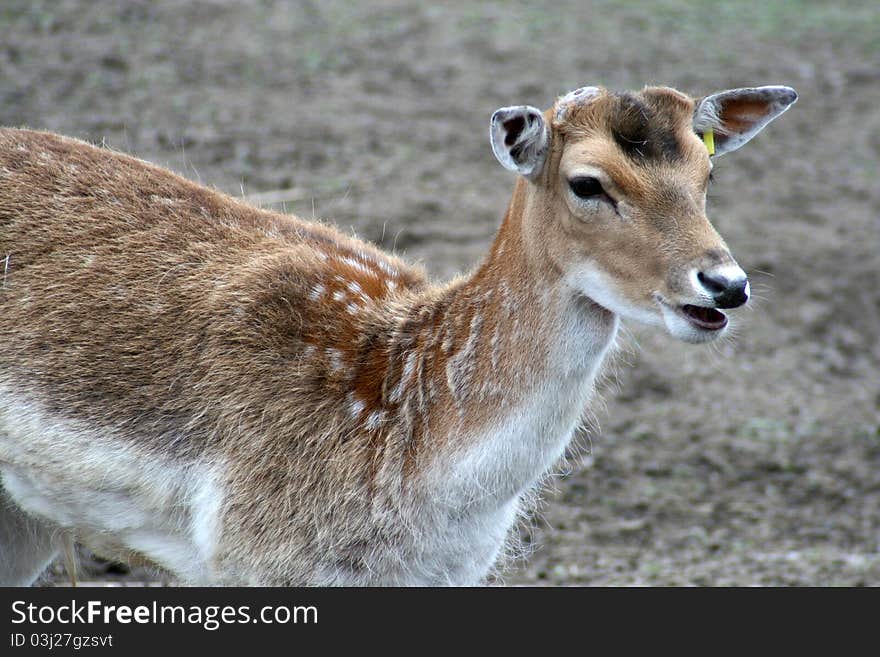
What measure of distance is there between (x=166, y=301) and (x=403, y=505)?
1207 mm

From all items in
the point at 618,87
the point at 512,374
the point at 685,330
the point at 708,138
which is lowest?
the point at 618,87

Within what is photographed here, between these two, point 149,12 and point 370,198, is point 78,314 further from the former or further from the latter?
point 149,12

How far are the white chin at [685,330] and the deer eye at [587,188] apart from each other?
46 cm

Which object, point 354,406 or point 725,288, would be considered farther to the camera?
point 354,406

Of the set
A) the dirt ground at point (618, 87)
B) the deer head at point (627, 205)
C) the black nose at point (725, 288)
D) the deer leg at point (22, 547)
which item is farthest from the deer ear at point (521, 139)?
the deer leg at point (22, 547)

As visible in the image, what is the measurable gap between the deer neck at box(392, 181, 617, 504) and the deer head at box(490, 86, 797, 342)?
11cm

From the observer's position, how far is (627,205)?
414 cm

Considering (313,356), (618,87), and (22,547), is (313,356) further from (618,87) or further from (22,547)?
(618,87)

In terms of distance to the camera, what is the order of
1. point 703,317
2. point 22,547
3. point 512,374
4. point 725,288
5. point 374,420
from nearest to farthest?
point 725,288 → point 703,317 → point 512,374 → point 374,420 → point 22,547

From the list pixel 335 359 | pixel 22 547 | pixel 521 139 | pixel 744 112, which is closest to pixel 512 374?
pixel 335 359

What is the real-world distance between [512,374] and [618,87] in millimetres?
8685

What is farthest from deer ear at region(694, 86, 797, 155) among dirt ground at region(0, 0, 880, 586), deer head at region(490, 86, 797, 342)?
dirt ground at region(0, 0, 880, 586)

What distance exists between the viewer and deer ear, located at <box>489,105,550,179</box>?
423cm

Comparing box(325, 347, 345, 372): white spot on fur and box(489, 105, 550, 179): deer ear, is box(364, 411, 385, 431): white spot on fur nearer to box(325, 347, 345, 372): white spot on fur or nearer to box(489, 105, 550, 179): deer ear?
box(325, 347, 345, 372): white spot on fur
